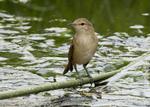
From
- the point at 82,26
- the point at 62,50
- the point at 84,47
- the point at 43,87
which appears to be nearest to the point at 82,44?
the point at 84,47

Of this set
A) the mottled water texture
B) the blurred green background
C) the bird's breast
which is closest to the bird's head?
the bird's breast

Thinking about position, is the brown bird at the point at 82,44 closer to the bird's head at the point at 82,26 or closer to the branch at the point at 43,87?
the bird's head at the point at 82,26

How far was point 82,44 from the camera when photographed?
7.64m

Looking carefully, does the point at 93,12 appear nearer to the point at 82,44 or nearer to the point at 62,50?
the point at 62,50

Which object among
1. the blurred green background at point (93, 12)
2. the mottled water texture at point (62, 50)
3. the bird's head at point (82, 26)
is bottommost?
the mottled water texture at point (62, 50)

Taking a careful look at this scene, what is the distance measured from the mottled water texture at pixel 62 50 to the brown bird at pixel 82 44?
0.37 metres

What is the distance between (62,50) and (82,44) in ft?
8.40

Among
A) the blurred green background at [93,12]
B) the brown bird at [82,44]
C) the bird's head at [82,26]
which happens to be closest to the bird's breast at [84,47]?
the brown bird at [82,44]

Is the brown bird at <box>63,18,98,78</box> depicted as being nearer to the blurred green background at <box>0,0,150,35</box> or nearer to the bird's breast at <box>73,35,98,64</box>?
the bird's breast at <box>73,35,98,64</box>

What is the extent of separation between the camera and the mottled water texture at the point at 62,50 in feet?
23.9

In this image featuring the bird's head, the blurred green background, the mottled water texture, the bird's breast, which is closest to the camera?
the mottled water texture

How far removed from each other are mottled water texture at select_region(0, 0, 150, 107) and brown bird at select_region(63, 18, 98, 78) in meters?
0.37

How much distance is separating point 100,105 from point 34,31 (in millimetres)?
4737

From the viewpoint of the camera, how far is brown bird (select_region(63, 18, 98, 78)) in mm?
7609
